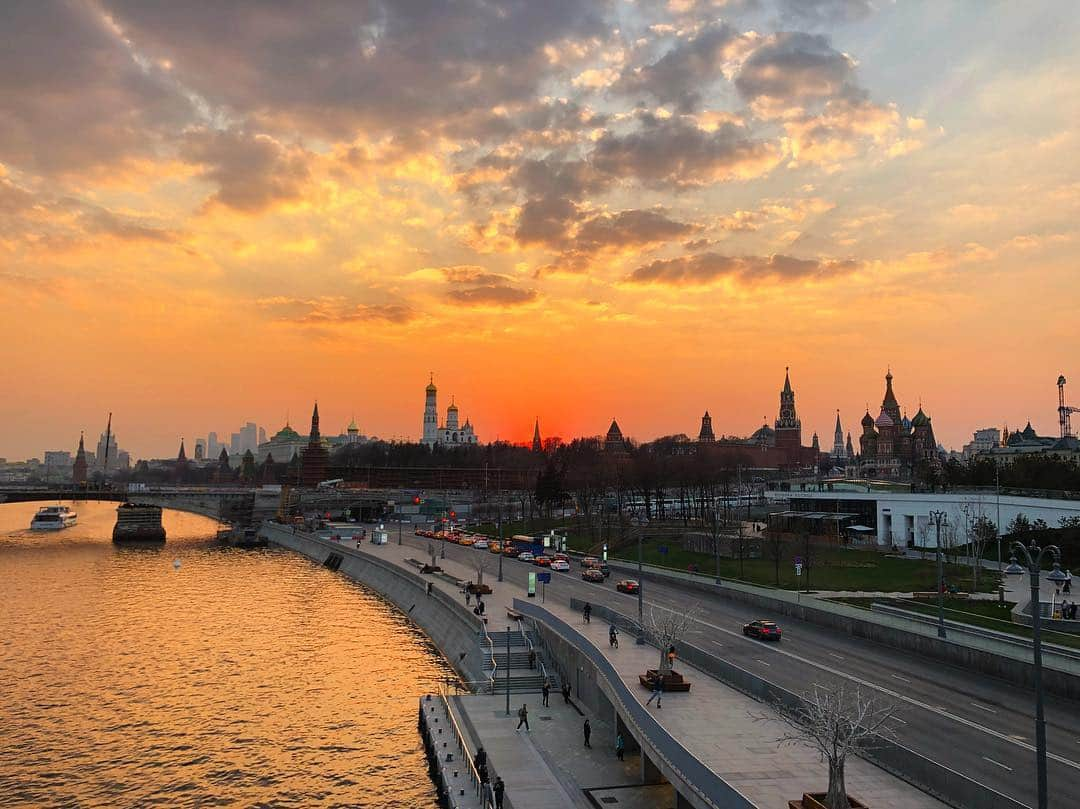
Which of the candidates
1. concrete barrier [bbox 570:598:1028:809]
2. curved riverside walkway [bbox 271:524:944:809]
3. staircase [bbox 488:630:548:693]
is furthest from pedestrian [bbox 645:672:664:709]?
staircase [bbox 488:630:548:693]

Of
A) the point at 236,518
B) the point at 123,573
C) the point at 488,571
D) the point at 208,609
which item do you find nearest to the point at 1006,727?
the point at 488,571

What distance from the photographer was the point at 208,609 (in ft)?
241

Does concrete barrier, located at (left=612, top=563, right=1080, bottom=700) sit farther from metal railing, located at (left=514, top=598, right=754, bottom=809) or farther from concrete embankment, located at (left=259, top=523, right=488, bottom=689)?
concrete embankment, located at (left=259, top=523, right=488, bottom=689)

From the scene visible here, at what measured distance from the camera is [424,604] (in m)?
69.1

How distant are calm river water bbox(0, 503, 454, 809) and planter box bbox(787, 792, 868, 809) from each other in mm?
16432

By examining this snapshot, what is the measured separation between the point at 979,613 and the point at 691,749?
1195 inches

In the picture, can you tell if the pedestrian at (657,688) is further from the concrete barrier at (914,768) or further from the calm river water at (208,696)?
the calm river water at (208,696)

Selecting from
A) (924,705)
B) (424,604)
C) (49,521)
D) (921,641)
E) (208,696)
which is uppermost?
(921,641)

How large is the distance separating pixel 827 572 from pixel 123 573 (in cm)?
7811

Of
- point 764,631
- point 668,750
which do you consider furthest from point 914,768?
point 764,631

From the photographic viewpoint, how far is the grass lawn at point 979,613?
133 ft

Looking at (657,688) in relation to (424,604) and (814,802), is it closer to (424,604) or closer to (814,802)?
(814,802)

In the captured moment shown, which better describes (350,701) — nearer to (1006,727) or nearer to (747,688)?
(747,688)

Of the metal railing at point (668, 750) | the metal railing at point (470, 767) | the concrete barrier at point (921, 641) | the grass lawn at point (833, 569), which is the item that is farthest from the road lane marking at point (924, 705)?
the grass lawn at point (833, 569)
